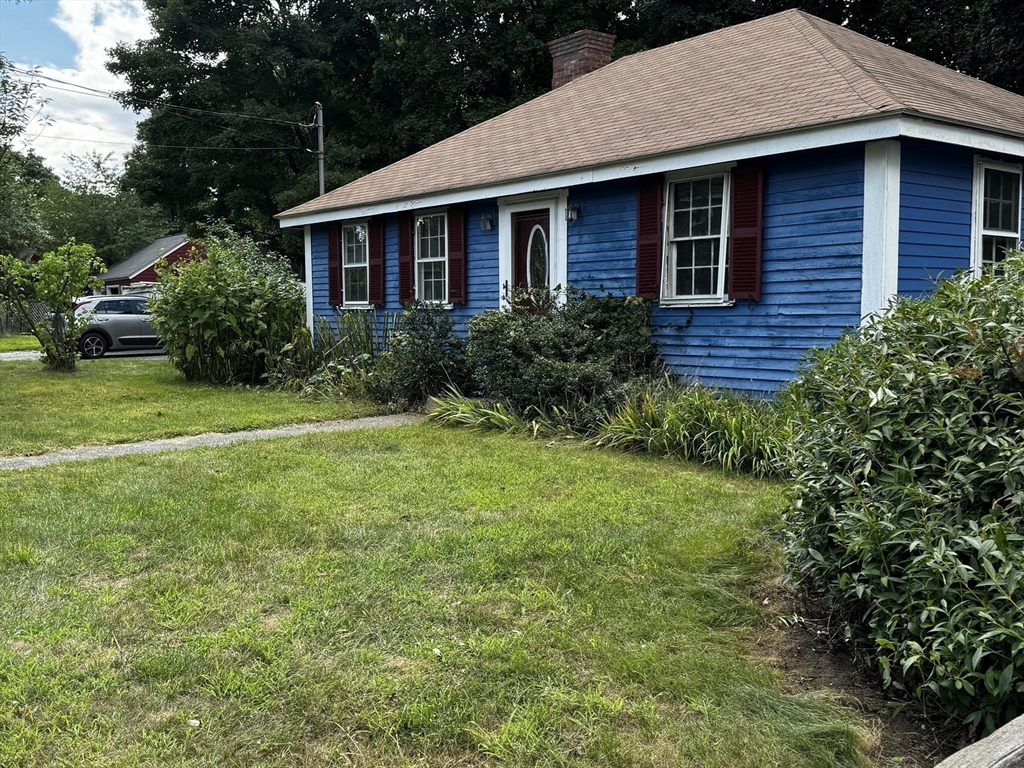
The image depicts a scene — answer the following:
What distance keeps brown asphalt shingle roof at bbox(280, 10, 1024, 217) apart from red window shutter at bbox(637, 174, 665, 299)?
1.40 feet

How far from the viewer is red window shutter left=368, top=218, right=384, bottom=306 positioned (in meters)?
13.3

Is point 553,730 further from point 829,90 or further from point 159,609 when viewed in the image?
point 829,90

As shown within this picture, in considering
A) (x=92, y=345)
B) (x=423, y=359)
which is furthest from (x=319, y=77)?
(x=423, y=359)

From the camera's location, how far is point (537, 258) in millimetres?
11133

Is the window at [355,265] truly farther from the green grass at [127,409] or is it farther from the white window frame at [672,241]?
the white window frame at [672,241]

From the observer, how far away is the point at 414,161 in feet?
47.6

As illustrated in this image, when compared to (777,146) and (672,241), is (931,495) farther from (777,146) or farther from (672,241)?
(672,241)

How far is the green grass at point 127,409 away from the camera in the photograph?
8.52 meters

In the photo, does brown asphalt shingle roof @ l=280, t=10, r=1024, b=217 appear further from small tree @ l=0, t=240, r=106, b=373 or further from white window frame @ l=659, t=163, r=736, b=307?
small tree @ l=0, t=240, r=106, b=373

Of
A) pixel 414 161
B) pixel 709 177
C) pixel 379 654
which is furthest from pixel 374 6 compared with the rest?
pixel 379 654

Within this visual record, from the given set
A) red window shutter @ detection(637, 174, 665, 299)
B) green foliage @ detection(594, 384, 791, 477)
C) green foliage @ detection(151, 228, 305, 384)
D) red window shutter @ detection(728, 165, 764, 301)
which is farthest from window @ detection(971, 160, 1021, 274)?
green foliage @ detection(151, 228, 305, 384)

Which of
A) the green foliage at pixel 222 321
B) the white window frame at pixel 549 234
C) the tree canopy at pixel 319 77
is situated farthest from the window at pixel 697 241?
the tree canopy at pixel 319 77

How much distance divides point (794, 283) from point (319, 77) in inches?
925

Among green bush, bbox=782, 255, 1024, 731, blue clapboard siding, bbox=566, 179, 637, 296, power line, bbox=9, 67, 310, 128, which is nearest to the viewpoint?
green bush, bbox=782, 255, 1024, 731
